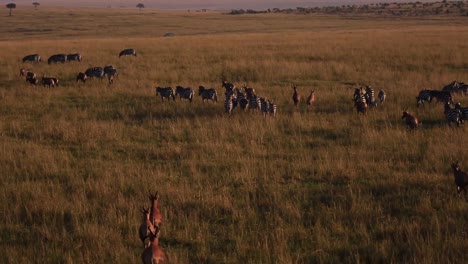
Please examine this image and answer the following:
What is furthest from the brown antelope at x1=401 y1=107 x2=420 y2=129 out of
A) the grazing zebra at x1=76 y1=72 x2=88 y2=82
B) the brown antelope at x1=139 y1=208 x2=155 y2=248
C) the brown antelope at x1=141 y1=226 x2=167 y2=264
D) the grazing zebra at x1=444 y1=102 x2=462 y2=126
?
the grazing zebra at x1=76 y1=72 x2=88 y2=82

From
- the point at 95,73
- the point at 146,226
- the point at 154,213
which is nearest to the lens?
the point at 146,226

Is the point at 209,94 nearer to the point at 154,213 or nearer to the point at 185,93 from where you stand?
the point at 185,93

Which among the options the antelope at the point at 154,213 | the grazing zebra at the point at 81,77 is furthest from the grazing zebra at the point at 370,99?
the grazing zebra at the point at 81,77

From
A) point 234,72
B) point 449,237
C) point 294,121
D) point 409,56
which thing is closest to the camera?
point 449,237

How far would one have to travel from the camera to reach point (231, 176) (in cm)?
1052

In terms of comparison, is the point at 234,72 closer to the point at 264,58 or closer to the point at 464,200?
the point at 264,58

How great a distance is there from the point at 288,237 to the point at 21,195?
5335mm

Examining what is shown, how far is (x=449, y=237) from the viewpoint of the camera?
7.15m

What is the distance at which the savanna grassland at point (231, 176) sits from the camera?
7297 millimetres

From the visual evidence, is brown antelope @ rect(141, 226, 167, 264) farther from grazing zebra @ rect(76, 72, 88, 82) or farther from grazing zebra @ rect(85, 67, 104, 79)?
grazing zebra @ rect(85, 67, 104, 79)

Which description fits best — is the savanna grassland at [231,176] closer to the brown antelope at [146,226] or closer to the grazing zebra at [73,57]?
the brown antelope at [146,226]

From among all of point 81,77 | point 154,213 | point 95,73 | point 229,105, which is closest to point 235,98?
point 229,105

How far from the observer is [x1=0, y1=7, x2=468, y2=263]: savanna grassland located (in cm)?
730

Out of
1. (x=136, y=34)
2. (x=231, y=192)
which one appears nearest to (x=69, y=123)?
(x=231, y=192)
